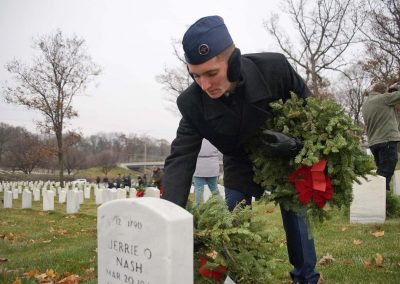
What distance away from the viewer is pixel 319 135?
2812 mm

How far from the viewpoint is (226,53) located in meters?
2.68

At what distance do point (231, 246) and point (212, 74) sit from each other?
3.58 ft

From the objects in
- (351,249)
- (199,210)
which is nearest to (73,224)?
(351,249)

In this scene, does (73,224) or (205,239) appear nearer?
(205,239)

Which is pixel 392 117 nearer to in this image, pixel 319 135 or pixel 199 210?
pixel 319 135

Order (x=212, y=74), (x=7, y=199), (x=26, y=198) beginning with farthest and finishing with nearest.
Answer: (x=7, y=199)
(x=26, y=198)
(x=212, y=74)

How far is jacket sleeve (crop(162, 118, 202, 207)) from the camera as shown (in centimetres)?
279

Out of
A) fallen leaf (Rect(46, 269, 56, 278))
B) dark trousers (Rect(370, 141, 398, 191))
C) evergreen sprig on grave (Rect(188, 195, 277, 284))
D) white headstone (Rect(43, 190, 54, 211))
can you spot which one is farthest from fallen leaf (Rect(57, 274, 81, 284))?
white headstone (Rect(43, 190, 54, 211))

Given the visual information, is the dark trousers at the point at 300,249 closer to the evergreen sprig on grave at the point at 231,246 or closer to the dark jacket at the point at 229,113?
the evergreen sprig on grave at the point at 231,246

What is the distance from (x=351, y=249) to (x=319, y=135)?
2521mm

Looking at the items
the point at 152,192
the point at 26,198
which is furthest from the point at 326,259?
the point at 26,198

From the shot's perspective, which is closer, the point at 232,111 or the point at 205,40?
the point at 205,40

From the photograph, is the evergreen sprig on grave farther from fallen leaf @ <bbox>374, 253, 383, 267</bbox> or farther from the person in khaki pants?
the person in khaki pants

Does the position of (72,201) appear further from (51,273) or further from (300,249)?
(300,249)
